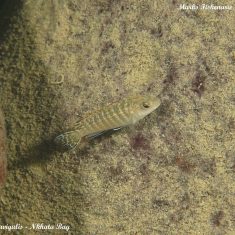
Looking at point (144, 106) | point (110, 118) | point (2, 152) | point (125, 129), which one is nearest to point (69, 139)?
point (110, 118)

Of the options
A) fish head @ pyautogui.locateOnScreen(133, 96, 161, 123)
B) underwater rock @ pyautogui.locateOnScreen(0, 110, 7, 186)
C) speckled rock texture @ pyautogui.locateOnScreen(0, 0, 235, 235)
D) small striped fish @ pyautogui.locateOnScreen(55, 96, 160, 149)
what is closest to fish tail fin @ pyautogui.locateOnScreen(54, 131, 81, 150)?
small striped fish @ pyautogui.locateOnScreen(55, 96, 160, 149)

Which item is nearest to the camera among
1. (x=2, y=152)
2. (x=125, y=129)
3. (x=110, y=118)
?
(x=110, y=118)

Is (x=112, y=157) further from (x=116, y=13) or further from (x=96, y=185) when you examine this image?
(x=116, y=13)

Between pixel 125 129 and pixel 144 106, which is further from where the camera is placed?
pixel 125 129

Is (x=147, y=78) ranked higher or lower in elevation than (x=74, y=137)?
higher

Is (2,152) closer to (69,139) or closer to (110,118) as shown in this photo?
(69,139)

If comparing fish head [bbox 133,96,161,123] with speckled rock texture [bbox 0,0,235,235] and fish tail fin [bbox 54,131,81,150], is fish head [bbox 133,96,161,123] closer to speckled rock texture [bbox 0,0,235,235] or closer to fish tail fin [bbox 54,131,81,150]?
speckled rock texture [bbox 0,0,235,235]

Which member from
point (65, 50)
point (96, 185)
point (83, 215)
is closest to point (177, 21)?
point (65, 50)
